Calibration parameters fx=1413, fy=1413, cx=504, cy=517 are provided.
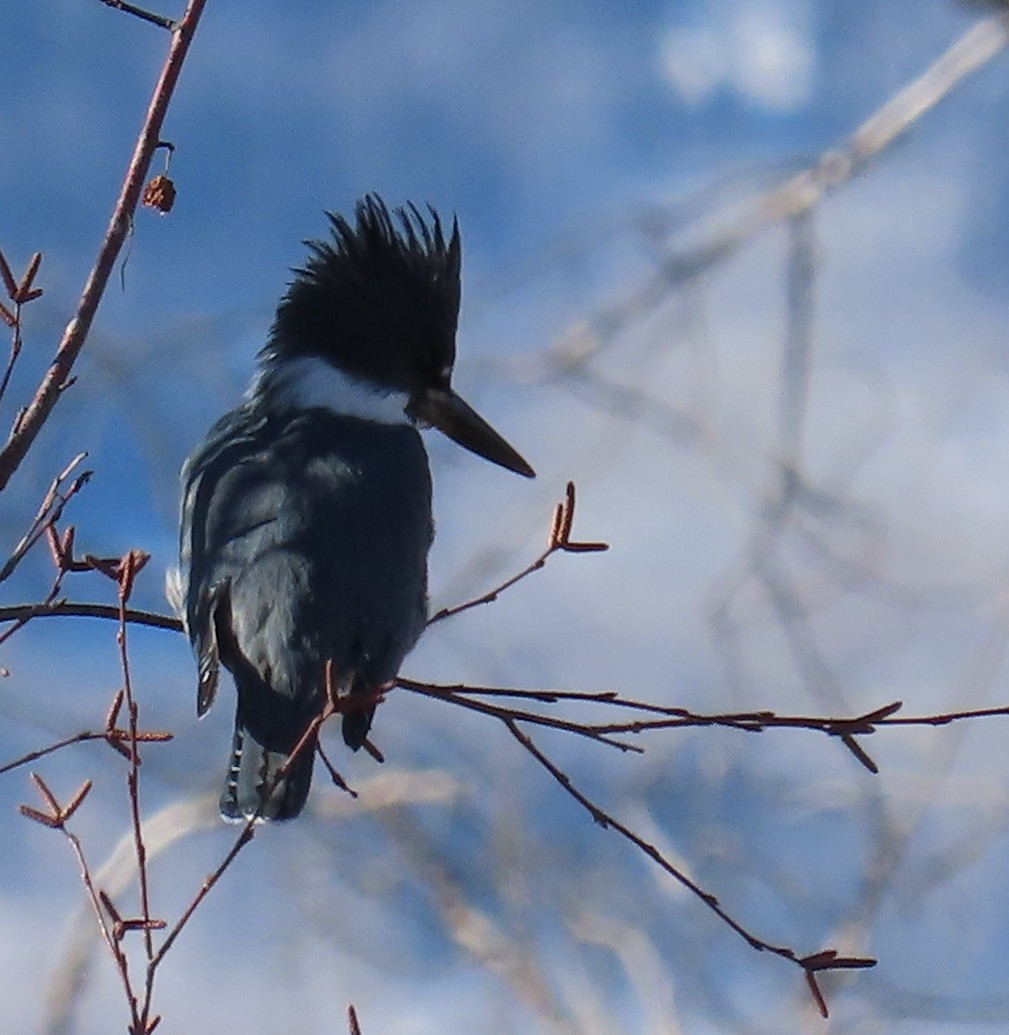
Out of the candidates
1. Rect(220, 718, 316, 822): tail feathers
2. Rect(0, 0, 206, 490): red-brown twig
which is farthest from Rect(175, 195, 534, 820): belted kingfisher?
Rect(0, 0, 206, 490): red-brown twig

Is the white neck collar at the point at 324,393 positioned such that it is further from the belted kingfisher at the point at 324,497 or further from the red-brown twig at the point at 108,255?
the red-brown twig at the point at 108,255

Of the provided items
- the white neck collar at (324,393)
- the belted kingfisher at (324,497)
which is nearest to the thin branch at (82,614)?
the belted kingfisher at (324,497)

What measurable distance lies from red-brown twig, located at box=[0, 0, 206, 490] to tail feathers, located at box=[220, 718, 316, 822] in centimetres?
37

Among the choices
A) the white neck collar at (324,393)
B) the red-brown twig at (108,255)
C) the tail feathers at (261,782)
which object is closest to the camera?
the red-brown twig at (108,255)

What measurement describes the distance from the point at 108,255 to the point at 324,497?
42 centimetres

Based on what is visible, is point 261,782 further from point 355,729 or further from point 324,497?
point 324,497

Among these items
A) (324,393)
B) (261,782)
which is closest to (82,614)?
(261,782)

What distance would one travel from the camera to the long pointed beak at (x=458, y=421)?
1.55 meters

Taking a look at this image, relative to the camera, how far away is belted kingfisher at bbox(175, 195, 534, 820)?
1.18 metres

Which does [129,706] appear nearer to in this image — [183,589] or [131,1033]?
[131,1033]

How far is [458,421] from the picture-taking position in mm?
1585

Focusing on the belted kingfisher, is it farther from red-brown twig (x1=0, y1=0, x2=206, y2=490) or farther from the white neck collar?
red-brown twig (x1=0, y1=0, x2=206, y2=490)

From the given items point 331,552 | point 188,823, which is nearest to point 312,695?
point 331,552

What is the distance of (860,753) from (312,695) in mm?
455
